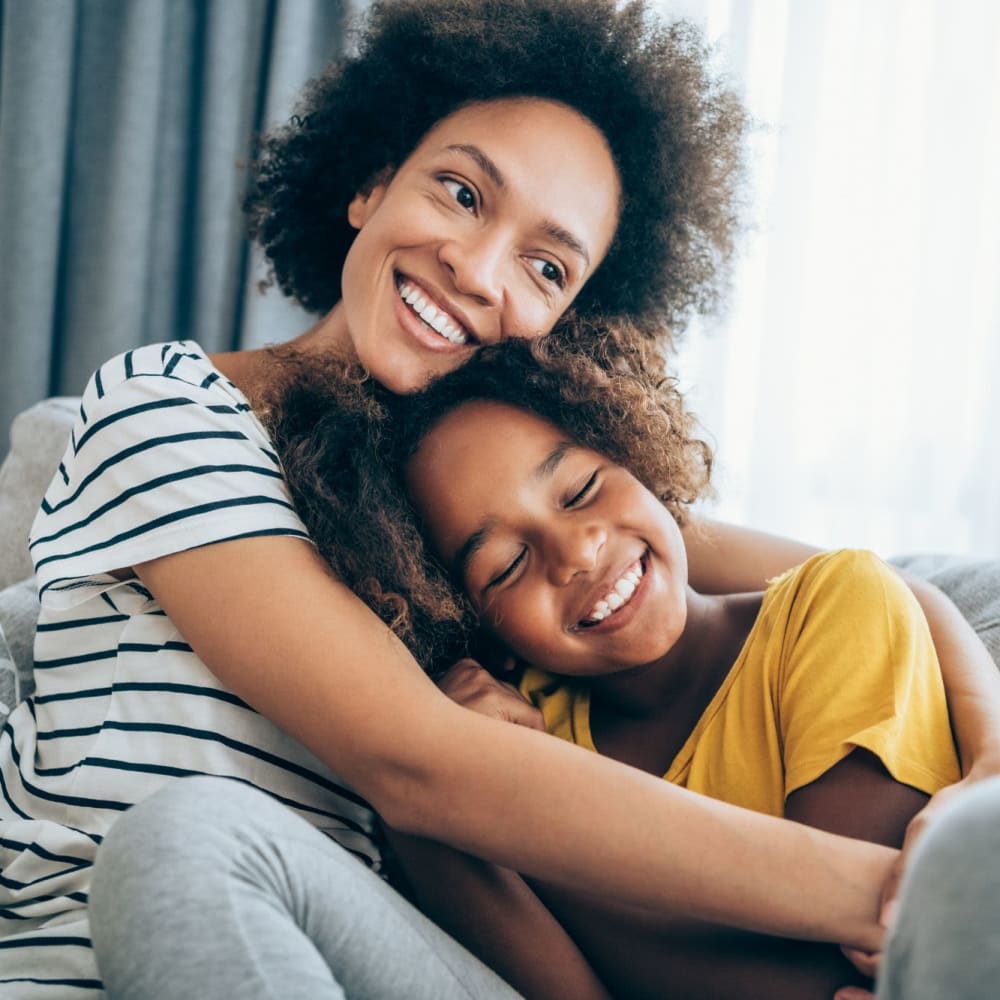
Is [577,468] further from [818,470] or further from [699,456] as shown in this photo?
[818,470]

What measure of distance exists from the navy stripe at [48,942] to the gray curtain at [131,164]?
4.93 feet

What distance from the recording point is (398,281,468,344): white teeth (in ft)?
4.01

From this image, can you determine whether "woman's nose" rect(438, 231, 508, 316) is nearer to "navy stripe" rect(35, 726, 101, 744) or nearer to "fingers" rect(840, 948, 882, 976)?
"navy stripe" rect(35, 726, 101, 744)

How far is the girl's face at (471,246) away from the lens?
1211mm

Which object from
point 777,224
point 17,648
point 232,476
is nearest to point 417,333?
point 232,476

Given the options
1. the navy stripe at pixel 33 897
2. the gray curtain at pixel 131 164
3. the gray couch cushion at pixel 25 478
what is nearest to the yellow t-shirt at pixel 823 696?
the navy stripe at pixel 33 897

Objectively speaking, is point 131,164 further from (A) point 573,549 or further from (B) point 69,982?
(B) point 69,982

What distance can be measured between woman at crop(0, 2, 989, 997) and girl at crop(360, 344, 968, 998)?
8 centimetres

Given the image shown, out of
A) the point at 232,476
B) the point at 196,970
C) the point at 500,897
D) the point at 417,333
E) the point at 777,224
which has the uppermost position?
the point at 777,224

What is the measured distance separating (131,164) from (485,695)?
167 cm

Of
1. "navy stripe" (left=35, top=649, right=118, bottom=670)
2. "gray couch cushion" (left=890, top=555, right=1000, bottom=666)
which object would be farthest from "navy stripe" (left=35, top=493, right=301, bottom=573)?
"gray couch cushion" (left=890, top=555, right=1000, bottom=666)

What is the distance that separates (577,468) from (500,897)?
45 cm

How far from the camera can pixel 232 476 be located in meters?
0.95

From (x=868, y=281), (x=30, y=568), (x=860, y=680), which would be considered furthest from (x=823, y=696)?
(x=868, y=281)
